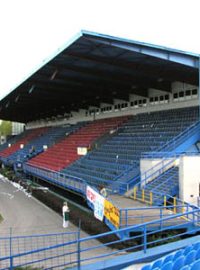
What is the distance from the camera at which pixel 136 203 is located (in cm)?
1498

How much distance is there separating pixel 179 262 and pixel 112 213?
247 inches

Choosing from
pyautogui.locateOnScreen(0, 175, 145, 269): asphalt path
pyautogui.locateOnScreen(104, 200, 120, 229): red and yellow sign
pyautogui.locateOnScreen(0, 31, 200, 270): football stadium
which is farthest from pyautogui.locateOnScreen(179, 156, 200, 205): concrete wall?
pyautogui.locateOnScreen(0, 175, 145, 269): asphalt path

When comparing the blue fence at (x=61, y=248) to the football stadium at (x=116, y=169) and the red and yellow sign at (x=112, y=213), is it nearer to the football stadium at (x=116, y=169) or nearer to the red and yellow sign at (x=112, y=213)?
the football stadium at (x=116, y=169)

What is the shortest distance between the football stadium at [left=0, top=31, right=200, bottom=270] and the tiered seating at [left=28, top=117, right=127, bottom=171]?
178 mm

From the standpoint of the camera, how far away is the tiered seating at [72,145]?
29.1 meters

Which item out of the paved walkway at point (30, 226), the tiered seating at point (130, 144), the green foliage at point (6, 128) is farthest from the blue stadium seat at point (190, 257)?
the green foliage at point (6, 128)

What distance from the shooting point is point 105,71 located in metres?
23.3

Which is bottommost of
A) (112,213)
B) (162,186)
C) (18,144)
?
(112,213)

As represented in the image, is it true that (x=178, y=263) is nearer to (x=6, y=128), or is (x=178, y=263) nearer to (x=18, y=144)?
(x=18, y=144)

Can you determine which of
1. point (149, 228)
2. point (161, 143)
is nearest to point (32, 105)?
point (161, 143)

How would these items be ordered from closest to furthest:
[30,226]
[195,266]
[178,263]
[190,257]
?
[195,266], [178,263], [190,257], [30,226]

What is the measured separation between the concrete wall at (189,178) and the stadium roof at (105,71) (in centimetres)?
666

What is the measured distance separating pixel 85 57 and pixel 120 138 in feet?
23.0

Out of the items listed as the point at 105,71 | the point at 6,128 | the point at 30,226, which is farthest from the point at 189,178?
the point at 6,128
